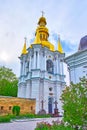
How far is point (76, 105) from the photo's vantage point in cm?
762

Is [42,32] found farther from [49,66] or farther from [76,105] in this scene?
[76,105]

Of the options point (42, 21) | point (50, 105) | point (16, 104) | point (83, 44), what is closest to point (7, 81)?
point (50, 105)

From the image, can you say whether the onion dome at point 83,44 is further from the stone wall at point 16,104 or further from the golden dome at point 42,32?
the golden dome at point 42,32

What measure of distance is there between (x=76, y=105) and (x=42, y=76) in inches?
1238

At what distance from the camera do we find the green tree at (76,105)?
7527 mm

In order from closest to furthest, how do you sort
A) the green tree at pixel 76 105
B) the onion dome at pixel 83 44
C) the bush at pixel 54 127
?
1. the green tree at pixel 76 105
2. the bush at pixel 54 127
3. the onion dome at pixel 83 44

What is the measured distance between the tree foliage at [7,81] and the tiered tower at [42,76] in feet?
18.5

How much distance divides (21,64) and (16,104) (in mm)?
15568

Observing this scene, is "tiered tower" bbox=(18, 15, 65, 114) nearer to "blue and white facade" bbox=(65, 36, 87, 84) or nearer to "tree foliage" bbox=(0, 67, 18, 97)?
"tree foliage" bbox=(0, 67, 18, 97)

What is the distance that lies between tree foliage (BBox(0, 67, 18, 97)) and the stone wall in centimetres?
1530

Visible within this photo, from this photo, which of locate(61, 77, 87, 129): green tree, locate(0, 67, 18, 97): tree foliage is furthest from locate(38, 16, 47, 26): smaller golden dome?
locate(61, 77, 87, 129): green tree

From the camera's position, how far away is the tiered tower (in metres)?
37.3

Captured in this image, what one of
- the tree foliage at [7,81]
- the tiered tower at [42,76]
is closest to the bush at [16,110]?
the tiered tower at [42,76]

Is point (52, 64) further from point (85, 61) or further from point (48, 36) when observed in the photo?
point (85, 61)
